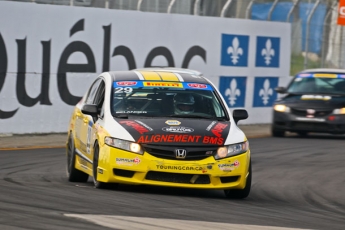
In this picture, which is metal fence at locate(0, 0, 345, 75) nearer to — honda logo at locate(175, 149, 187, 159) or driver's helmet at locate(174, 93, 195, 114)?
driver's helmet at locate(174, 93, 195, 114)

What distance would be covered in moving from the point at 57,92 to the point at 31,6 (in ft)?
5.78

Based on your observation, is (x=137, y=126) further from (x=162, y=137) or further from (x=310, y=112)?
(x=310, y=112)

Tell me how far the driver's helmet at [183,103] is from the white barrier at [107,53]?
797 cm

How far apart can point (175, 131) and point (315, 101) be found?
11965 mm

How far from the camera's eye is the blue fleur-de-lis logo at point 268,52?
1036 inches

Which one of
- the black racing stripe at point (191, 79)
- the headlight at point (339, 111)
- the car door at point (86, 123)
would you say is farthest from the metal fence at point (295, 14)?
the black racing stripe at point (191, 79)

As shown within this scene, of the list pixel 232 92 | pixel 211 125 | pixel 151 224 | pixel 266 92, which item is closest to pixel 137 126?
pixel 211 125

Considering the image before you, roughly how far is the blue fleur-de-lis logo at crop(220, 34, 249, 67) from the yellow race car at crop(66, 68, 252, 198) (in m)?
12.8

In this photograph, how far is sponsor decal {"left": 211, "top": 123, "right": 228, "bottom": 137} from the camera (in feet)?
35.4

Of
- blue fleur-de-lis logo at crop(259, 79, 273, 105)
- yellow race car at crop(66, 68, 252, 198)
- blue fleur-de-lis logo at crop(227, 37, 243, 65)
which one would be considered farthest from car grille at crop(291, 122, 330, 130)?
yellow race car at crop(66, 68, 252, 198)

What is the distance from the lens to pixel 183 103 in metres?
11.6

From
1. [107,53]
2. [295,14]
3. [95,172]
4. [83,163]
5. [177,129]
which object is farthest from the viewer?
[295,14]

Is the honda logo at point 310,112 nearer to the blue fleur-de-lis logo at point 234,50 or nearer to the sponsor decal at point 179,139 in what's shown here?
the blue fleur-de-lis logo at point 234,50

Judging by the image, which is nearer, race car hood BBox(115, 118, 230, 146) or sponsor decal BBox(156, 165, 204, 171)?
sponsor decal BBox(156, 165, 204, 171)
